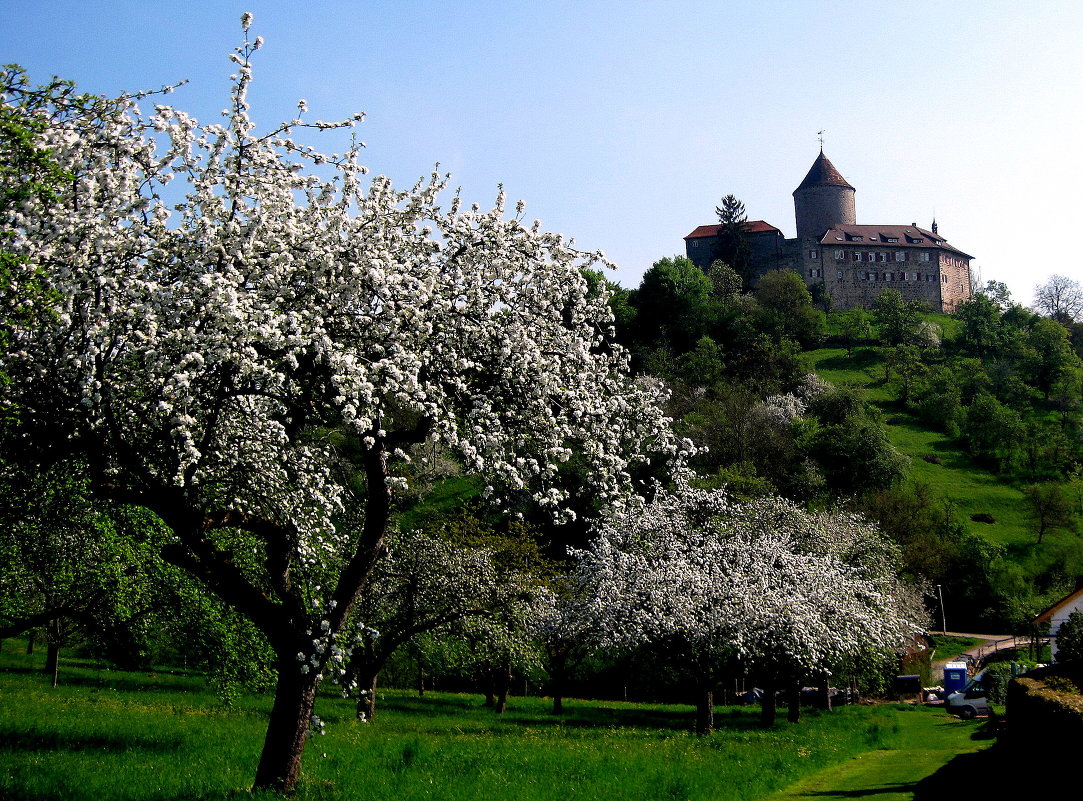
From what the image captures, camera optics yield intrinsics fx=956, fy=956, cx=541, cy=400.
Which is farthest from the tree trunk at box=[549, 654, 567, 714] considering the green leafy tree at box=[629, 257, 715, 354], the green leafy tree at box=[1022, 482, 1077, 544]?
the green leafy tree at box=[629, 257, 715, 354]

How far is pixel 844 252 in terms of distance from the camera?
171 meters

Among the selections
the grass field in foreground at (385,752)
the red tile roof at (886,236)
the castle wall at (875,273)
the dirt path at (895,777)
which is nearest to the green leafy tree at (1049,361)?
the castle wall at (875,273)

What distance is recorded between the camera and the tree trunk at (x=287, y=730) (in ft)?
43.5

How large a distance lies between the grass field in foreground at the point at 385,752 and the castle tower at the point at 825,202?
509 ft

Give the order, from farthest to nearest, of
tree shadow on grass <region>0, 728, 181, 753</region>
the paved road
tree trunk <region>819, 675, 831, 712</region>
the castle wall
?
the castle wall < the paved road < tree trunk <region>819, 675, 831, 712</region> < tree shadow on grass <region>0, 728, 181, 753</region>

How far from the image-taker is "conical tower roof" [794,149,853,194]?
→ 180 metres

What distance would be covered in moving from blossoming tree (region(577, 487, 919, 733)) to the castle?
135084 mm

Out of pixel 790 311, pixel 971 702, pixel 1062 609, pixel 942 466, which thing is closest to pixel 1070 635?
pixel 971 702

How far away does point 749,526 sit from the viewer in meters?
46.0

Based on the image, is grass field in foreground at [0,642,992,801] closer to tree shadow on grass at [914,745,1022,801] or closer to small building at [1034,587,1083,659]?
tree shadow on grass at [914,745,1022,801]

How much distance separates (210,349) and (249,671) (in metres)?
15.0

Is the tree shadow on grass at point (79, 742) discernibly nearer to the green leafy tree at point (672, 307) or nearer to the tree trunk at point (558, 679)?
the tree trunk at point (558, 679)

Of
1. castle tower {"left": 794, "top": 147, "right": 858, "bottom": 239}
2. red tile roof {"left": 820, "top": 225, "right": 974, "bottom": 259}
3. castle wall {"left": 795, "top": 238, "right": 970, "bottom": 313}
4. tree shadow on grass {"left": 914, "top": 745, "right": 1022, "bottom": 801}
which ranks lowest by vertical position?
tree shadow on grass {"left": 914, "top": 745, "right": 1022, "bottom": 801}

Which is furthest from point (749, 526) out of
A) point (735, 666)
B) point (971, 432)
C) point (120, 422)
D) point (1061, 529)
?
point (971, 432)
